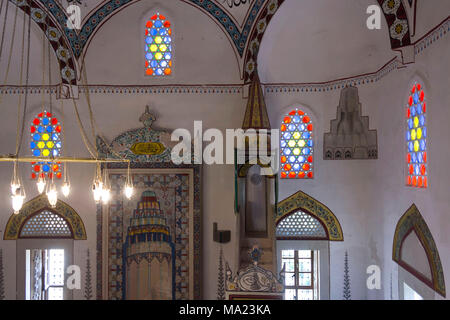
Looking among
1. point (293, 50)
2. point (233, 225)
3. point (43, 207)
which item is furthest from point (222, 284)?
point (293, 50)

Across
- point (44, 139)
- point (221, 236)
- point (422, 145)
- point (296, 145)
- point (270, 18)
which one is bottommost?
point (221, 236)

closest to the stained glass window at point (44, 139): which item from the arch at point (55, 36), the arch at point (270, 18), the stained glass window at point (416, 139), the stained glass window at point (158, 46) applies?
the arch at point (55, 36)

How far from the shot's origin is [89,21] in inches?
249

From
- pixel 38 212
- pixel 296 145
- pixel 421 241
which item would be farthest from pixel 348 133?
pixel 38 212

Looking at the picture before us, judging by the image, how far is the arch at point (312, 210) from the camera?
6402 mm

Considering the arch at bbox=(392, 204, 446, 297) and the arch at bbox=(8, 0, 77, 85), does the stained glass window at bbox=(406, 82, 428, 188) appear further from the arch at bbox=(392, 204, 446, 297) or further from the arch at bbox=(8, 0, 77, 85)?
the arch at bbox=(8, 0, 77, 85)

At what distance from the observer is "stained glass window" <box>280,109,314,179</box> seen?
659 centimetres

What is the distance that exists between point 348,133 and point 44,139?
6.08m

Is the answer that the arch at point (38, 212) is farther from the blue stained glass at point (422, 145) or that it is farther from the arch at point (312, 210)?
the blue stained glass at point (422, 145)

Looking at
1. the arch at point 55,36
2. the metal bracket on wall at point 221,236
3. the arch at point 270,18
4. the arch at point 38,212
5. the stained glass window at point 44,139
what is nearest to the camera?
the arch at point 270,18

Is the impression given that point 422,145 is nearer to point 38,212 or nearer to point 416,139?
point 416,139

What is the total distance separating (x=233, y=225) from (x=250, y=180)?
0.96m

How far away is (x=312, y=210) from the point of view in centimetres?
648

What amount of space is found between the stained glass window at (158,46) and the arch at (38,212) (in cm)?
321
